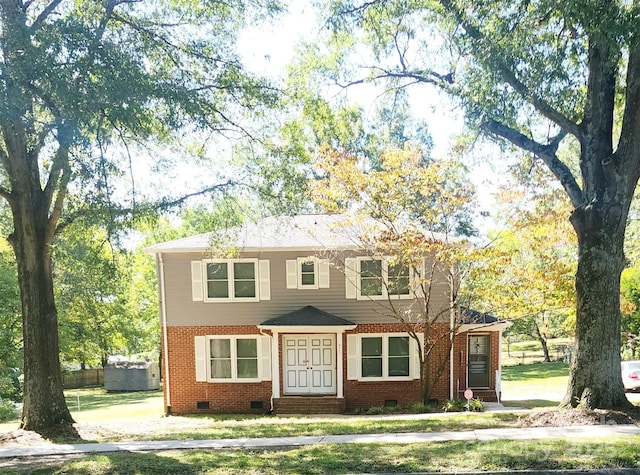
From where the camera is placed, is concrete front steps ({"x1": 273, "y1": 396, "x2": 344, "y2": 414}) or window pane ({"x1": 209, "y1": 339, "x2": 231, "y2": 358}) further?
window pane ({"x1": 209, "y1": 339, "x2": 231, "y2": 358})

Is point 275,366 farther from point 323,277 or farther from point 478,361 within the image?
point 478,361

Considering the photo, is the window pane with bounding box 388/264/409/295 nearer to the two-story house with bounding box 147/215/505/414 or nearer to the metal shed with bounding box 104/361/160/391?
the two-story house with bounding box 147/215/505/414

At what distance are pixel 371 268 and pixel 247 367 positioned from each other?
5265 millimetres

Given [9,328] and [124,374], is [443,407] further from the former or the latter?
[124,374]

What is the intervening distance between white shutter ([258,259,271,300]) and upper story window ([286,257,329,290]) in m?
0.66

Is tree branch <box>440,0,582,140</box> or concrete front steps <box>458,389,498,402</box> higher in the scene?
tree branch <box>440,0,582,140</box>

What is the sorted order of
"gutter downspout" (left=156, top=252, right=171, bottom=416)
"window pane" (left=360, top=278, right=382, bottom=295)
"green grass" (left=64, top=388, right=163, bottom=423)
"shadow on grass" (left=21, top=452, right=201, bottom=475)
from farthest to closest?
"green grass" (left=64, top=388, right=163, bottom=423), "gutter downspout" (left=156, top=252, right=171, bottom=416), "window pane" (left=360, top=278, right=382, bottom=295), "shadow on grass" (left=21, top=452, right=201, bottom=475)

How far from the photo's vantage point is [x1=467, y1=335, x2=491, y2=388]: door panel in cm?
1831

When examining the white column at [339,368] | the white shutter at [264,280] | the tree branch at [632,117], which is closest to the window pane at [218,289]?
the white shutter at [264,280]

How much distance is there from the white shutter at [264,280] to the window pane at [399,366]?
15.0 ft

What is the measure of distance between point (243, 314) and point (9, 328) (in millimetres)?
11172

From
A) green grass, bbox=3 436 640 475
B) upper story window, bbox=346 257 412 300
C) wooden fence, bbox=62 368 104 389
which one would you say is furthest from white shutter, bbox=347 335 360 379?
Result: wooden fence, bbox=62 368 104 389

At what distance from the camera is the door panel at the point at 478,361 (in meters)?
18.3

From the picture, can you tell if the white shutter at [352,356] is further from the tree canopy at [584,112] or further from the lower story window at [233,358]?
the tree canopy at [584,112]
